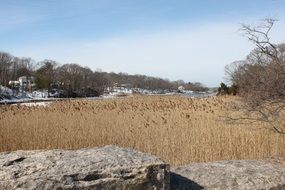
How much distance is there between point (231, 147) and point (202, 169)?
13.7 ft

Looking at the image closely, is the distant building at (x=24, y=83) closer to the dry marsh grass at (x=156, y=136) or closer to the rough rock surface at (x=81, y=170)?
the dry marsh grass at (x=156, y=136)

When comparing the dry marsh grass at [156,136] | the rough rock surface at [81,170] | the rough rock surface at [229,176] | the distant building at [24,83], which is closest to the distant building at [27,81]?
the distant building at [24,83]

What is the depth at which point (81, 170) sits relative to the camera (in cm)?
309

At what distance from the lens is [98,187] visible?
3.06m

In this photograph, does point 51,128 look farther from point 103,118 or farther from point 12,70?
point 12,70

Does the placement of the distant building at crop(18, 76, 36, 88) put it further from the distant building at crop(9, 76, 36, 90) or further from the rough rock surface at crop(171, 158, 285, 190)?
the rough rock surface at crop(171, 158, 285, 190)

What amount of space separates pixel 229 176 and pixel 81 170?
1602mm

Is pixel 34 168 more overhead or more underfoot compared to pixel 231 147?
more overhead

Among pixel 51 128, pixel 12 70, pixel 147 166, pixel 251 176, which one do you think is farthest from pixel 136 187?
pixel 12 70

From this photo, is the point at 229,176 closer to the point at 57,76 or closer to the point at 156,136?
the point at 156,136

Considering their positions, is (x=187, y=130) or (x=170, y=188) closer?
(x=170, y=188)

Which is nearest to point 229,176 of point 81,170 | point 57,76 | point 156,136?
point 81,170

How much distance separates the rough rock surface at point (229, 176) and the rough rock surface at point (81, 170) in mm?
552

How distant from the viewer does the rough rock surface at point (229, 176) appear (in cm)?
383
